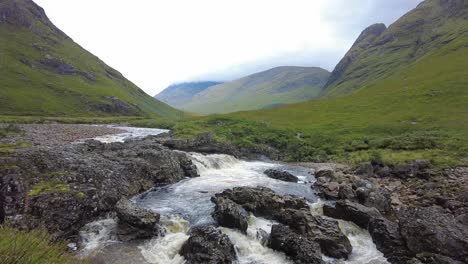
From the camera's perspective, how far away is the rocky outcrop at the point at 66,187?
710 inches

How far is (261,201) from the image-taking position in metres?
24.8

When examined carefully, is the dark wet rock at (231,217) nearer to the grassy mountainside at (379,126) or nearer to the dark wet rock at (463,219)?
the dark wet rock at (463,219)

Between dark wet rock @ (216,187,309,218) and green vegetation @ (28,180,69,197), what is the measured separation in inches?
495

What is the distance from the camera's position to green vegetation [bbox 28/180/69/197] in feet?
62.4

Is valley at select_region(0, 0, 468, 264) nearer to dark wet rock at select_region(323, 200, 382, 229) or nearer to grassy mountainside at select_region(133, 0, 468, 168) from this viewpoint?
dark wet rock at select_region(323, 200, 382, 229)

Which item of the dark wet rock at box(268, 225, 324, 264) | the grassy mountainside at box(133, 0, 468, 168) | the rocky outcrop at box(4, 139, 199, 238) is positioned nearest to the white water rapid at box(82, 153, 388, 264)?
the dark wet rock at box(268, 225, 324, 264)

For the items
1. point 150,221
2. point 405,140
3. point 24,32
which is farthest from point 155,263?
point 24,32

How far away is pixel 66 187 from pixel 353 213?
21.7m

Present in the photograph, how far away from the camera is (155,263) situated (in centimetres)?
1658

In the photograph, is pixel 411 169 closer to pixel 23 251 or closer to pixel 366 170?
pixel 366 170

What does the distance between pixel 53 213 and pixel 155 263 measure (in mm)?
7670

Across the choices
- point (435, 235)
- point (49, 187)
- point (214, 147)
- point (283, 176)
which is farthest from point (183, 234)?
point (214, 147)

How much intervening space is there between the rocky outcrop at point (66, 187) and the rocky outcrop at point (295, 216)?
9542mm

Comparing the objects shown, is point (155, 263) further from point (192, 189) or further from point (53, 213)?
point (192, 189)
